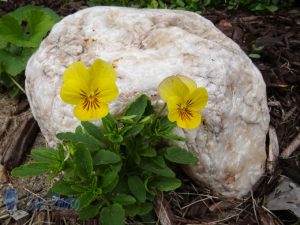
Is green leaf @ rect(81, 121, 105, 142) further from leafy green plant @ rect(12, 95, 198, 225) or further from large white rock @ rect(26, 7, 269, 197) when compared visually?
large white rock @ rect(26, 7, 269, 197)

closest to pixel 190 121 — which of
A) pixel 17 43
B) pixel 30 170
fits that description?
pixel 30 170

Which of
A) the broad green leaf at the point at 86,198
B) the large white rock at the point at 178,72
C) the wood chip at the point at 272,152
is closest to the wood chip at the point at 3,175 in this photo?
the large white rock at the point at 178,72

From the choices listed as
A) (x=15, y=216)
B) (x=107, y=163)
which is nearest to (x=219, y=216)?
(x=107, y=163)

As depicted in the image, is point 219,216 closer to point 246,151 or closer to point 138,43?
point 246,151

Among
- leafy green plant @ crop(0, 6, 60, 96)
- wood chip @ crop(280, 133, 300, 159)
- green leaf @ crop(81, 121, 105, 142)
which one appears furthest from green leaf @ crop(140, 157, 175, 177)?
leafy green plant @ crop(0, 6, 60, 96)

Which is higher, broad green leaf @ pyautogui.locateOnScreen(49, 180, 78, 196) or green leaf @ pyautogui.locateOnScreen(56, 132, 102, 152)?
green leaf @ pyautogui.locateOnScreen(56, 132, 102, 152)

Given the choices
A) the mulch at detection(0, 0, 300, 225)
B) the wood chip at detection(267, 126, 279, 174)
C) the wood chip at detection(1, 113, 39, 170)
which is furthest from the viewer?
the wood chip at detection(1, 113, 39, 170)
